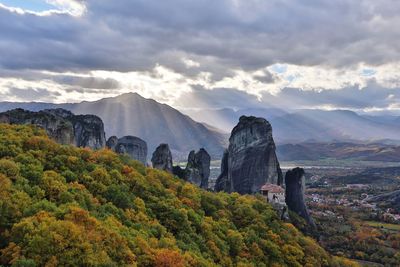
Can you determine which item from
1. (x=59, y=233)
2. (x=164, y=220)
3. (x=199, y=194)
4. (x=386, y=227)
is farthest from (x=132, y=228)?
(x=386, y=227)

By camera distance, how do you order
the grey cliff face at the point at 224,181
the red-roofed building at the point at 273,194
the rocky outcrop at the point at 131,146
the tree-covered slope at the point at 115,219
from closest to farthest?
the tree-covered slope at the point at 115,219, the red-roofed building at the point at 273,194, the grey cliff face at the point at 224,181, the rocky outcrop at the point at 131,146

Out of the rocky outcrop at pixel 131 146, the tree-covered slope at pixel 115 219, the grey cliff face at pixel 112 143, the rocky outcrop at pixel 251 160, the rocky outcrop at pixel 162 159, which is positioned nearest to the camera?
the tree-covered slope at pixel 115 219

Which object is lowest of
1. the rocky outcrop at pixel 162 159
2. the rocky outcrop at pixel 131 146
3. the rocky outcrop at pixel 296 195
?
the rocky outcrop at pixel 296 195

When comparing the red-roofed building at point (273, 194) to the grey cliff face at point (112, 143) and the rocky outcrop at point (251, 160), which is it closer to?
the rocky outcrop at point (251, 160)

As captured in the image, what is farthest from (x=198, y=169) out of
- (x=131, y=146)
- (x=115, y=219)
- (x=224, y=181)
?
(x=115, y=219)

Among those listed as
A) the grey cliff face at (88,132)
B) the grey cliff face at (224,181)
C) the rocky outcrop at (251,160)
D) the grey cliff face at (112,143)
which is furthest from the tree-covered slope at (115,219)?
the grey cliff face at (112,143)

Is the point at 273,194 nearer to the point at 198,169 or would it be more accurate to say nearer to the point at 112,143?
the point at 198,169

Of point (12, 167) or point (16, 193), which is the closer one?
point (16, 193)

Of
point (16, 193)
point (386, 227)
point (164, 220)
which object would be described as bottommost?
point (386, 227)

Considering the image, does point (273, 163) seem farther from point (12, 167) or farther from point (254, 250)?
point (12, 167)
